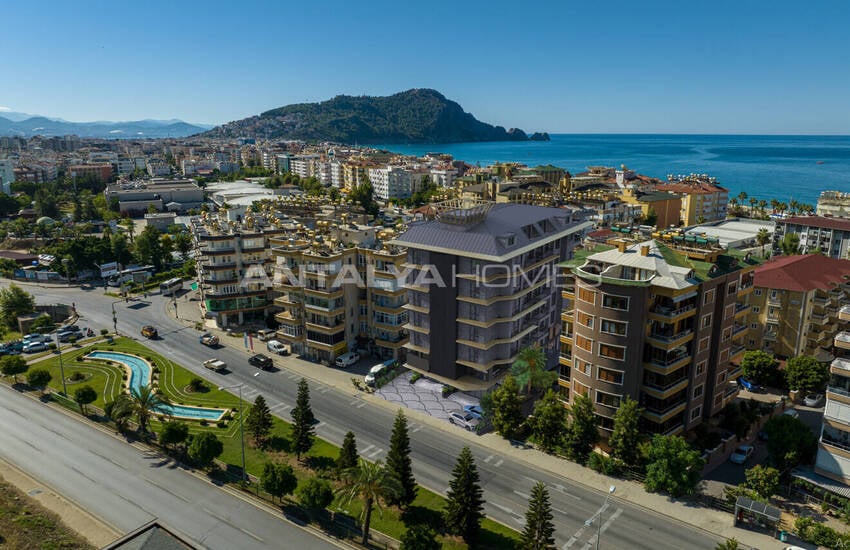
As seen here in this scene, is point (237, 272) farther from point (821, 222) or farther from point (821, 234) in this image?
point (821, 222)

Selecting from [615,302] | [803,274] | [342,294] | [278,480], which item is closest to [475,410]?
[615,302]

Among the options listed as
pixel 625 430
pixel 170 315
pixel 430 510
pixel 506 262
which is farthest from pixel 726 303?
pixel 170 315

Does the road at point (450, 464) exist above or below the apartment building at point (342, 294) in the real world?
below

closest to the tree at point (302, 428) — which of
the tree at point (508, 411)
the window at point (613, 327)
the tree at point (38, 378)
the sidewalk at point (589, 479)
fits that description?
the sidewalk at point (589, 479)

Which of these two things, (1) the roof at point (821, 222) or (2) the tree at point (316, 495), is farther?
(1) the roof at point (821, 222)

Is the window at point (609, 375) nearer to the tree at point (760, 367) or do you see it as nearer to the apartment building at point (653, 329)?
the apartment building at point (653, 329)

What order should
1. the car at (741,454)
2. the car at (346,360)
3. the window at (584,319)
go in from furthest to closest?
the car at (346,360) < the car at (741,454) < the window at (584,319)
